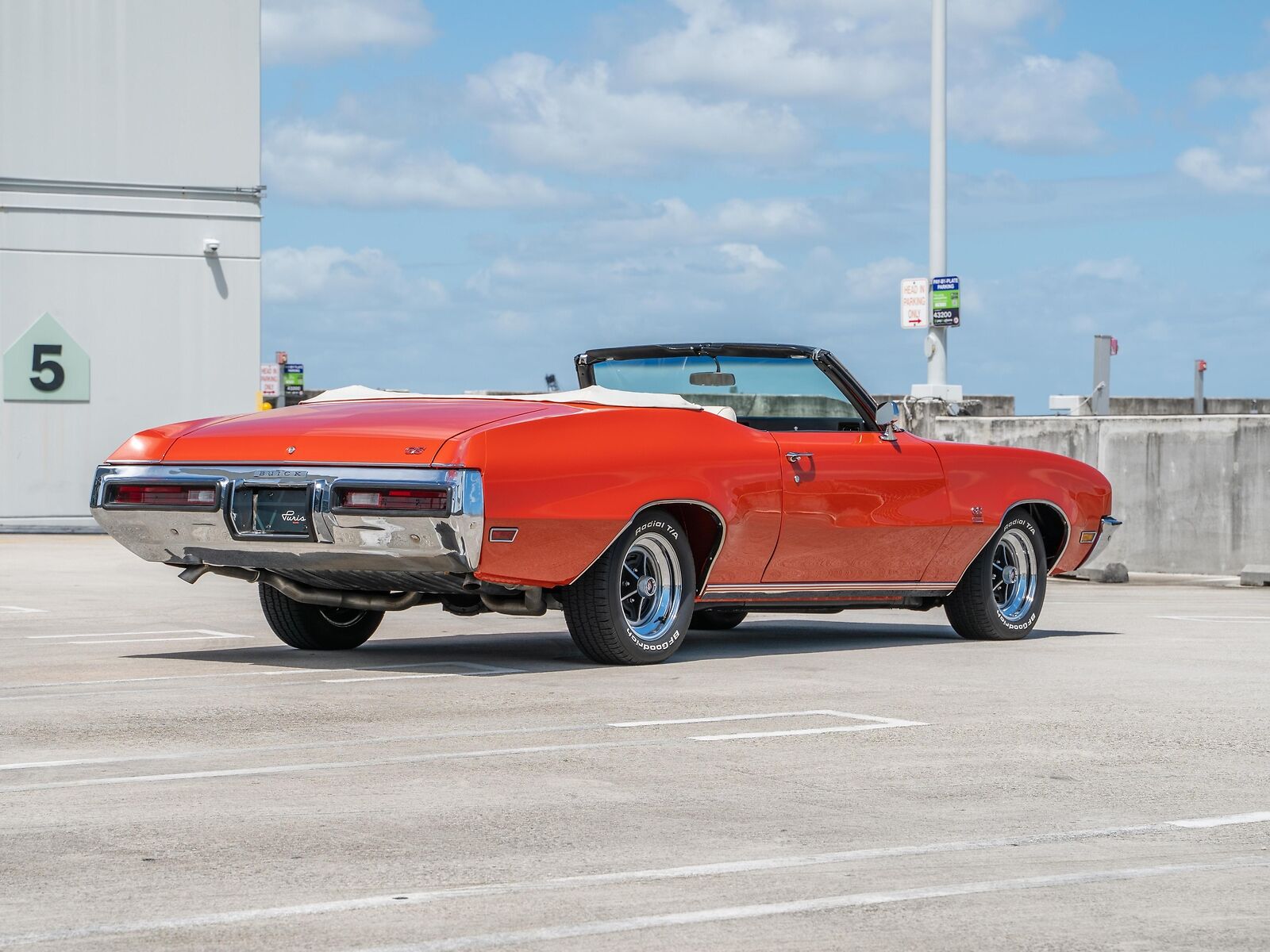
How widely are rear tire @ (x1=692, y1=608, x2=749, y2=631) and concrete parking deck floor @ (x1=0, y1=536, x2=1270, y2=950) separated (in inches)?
55.0

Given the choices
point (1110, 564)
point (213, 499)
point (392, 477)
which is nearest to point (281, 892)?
point (392, 477)

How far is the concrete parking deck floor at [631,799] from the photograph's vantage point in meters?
4.10

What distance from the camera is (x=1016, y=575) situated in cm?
1097

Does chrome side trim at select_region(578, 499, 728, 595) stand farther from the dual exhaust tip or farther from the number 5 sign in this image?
the number 5 sign

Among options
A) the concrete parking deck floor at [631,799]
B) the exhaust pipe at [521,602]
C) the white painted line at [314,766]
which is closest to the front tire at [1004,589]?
the concrete parking deck floor at [631,799]

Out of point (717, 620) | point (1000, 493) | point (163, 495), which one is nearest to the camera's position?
point (163, 495)

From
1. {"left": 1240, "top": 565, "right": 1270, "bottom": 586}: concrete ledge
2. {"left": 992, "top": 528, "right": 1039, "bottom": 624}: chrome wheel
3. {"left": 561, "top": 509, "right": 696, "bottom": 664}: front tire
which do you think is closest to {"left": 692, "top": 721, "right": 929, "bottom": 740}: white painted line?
{"left": 561, "top": 509, "right": 696, "bottom": 664}: front tire

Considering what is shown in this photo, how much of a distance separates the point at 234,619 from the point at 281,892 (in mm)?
7766

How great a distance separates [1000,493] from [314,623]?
381cm

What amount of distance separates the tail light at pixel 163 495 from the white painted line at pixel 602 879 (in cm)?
431

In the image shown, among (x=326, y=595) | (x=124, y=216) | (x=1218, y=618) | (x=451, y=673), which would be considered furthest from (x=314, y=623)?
(x=124, y=216)

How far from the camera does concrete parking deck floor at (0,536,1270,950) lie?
13.5ft

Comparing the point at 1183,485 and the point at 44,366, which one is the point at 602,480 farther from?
the point at 44,366

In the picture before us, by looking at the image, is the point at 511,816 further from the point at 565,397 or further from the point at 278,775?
the point at 565,397
